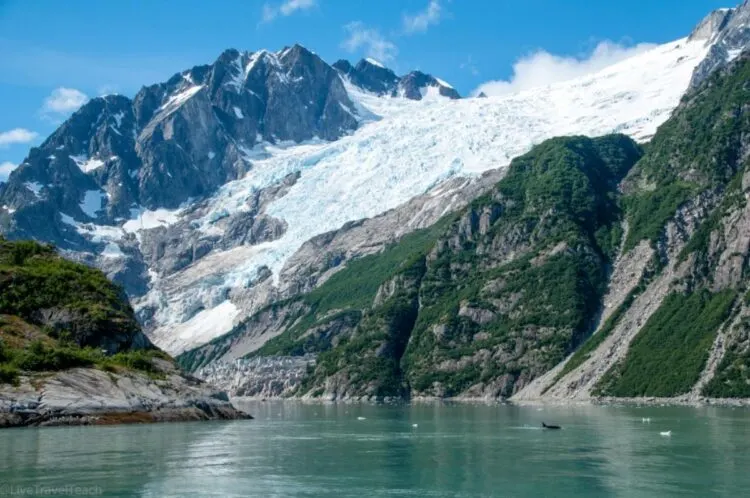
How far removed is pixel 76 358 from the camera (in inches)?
4289

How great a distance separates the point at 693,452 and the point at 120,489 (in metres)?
49.3

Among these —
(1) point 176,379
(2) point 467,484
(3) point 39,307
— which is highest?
(3) point 39,307

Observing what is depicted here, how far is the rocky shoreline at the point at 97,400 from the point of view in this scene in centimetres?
9906

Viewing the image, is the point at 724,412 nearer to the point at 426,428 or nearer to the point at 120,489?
the point at 426,428

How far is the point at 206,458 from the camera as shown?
77.1 meters

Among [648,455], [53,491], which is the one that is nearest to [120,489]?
[53,491]

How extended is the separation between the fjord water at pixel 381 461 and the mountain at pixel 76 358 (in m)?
3.99

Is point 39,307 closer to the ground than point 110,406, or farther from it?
farther from it

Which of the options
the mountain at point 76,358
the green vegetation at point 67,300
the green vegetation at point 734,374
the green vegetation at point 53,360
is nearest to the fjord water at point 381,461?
the mountain at point 76,358

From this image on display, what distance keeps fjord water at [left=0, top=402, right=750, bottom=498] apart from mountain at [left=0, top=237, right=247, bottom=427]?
13.1 feet

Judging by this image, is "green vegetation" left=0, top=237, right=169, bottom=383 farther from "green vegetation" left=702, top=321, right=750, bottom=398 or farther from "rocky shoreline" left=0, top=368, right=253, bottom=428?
"green vegetation" left=702, top=321, right=750, bottom=398

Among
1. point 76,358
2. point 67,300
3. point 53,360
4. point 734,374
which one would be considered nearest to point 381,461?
point 53,360

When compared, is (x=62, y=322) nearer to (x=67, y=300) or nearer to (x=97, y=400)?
(x=67, y=300)

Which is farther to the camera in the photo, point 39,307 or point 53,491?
point 39,307
